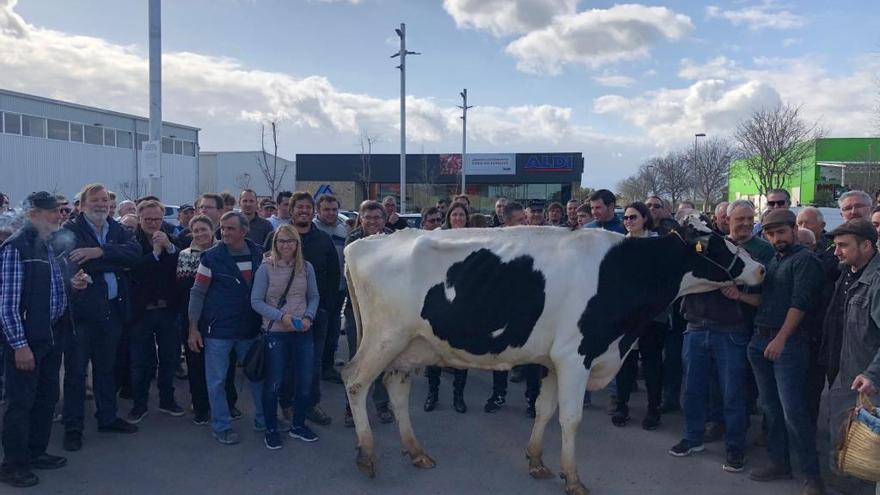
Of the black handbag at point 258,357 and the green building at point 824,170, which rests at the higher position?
the green building at point 824,170

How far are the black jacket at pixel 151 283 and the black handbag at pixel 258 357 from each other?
135cm

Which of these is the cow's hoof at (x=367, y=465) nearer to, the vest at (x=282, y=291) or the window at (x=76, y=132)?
the vest at (x=282, y=291)

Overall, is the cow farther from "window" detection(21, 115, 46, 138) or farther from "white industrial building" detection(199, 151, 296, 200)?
"white industrial building" detection(199, 151, 296, 200)

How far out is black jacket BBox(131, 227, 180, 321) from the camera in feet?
20.8

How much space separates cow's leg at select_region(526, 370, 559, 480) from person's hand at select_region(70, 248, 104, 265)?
4084mm

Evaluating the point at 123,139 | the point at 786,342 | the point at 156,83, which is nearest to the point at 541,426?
the point at 786,342

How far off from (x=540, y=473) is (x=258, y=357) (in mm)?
2612

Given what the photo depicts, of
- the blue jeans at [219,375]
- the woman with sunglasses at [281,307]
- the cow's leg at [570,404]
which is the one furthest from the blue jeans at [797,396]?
the blue jeans at [219,375]

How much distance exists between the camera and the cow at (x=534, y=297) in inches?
197

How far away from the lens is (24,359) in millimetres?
4730

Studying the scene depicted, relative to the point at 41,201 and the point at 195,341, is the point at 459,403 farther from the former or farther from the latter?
the point at 41,201

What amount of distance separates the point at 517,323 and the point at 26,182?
38200 millimetres

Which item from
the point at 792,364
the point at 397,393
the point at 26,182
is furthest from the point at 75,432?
the point at 26,182

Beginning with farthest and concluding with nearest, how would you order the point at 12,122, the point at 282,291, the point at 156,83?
the point at 12,122
the point at 156,83
the point at 282,291
